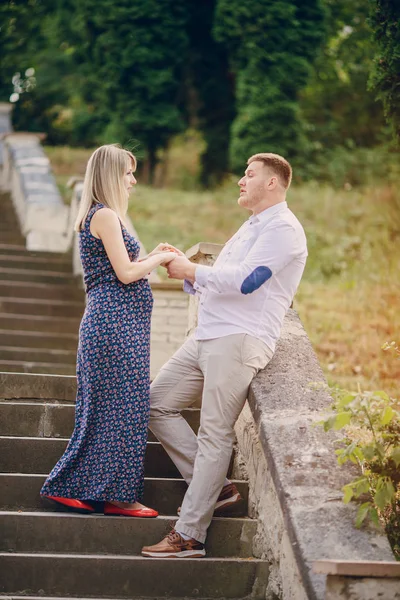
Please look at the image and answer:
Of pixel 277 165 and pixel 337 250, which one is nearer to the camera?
pixel 277 165

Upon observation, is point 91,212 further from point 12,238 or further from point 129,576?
point 12,238

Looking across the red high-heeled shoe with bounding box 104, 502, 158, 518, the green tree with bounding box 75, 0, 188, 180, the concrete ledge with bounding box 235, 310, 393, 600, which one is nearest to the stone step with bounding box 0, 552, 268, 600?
the concrete ledge with bounding box 235, 310, 393, 600

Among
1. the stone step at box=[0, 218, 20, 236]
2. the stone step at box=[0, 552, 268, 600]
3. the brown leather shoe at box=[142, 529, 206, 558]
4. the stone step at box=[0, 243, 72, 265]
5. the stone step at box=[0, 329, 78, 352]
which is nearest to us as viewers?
the stone step at box=[0, 552, 268, 600]

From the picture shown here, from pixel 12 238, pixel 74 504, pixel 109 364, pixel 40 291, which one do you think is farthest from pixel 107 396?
pixel 12 238

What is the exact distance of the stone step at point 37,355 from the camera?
7.08m

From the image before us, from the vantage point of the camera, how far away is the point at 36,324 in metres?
7.67

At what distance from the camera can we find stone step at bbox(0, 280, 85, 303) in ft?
26.6

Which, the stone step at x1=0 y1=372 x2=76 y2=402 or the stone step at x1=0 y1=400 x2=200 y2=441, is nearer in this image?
the stone step at x1=0 y1=400 x2=200 y2=441

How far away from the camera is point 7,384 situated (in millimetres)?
5203

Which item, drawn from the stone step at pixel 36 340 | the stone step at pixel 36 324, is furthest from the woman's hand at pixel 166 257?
the stone step at pixel 36 324

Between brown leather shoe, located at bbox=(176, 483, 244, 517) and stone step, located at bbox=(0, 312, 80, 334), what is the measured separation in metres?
3.67

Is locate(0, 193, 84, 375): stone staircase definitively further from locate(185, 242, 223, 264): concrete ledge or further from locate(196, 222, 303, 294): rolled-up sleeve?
locate(196, 222, 303, 294): rolled-up sleeve

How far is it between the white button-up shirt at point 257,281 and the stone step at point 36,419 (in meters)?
1.22

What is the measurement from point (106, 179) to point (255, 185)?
75 centimetres
